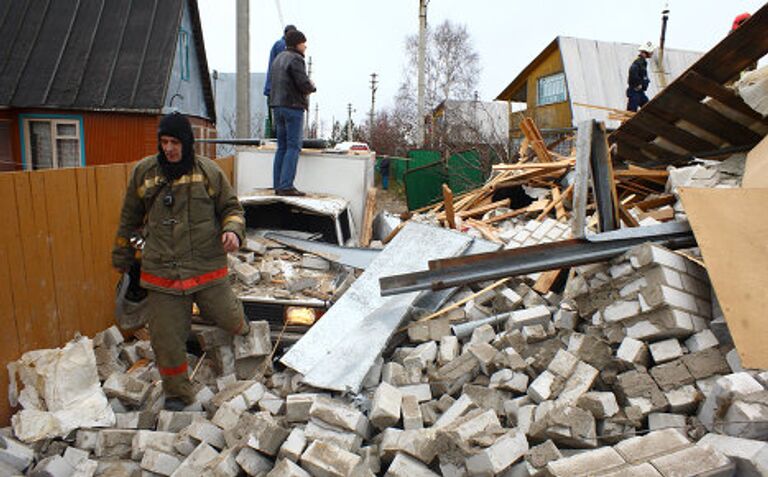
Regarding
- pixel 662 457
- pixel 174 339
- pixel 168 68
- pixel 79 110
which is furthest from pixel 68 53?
pixel 662 457

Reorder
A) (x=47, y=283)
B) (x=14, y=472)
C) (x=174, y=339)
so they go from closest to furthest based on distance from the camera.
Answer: (x=14, y=472)
(x=174, y=339)
(x=47, y=283)

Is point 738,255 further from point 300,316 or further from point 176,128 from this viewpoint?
point 176,128

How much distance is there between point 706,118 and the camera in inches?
220

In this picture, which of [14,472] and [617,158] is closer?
[14,472]

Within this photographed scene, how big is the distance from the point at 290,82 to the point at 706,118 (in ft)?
14.9

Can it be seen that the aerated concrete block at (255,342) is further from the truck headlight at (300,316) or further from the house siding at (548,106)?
the house siding at (548,106)

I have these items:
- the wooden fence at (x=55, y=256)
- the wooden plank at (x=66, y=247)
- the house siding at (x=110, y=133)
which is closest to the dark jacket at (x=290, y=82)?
the wooden fence at (x=55, y=256)

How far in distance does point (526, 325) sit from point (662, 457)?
4.90 feet

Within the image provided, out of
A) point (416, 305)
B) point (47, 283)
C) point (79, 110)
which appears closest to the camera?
point (47, 283)

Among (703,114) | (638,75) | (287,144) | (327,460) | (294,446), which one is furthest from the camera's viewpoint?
(638,75)

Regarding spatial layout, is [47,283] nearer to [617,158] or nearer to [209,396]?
[209,396]

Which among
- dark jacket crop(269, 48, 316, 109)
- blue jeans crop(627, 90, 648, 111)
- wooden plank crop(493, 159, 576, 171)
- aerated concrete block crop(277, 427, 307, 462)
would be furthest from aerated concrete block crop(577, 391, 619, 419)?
blue jeans crop(627, 90, 648, 111)

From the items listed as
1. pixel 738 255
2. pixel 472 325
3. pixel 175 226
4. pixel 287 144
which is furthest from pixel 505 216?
pixel 175 226

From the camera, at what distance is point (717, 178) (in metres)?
5.50
